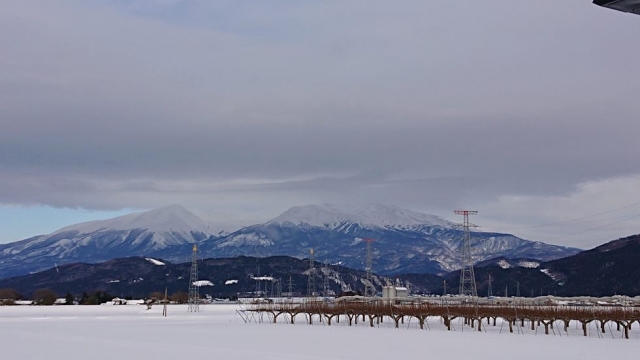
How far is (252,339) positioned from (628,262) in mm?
167165

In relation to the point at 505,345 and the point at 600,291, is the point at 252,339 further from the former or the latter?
the point at 600,291

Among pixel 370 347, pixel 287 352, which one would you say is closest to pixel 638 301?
pixel 370 347

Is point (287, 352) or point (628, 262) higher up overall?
point (628, 262)

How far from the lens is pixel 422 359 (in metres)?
29.2

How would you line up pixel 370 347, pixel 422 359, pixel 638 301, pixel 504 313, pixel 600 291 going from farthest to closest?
pixel 600 291, pixel 638 301, pixel 504 313, pixel 370 347, pixel 422 359

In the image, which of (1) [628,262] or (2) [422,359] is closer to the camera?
(2) [422,359]

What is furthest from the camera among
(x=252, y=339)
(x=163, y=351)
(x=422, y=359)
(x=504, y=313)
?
(x=504, y=313)

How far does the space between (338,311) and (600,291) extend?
122 metres

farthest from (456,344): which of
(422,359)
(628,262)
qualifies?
(628,262)

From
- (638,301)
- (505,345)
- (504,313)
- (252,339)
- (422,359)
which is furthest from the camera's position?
(638,301)

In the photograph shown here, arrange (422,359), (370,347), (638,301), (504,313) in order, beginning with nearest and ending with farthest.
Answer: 1. (422,359)
2. (370,347)
3. (504,313)
4. (638,301)

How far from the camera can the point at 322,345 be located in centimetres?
3672

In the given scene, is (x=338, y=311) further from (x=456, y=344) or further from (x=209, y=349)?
(x=209, y=349)

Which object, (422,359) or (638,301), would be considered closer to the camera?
(422,359)
